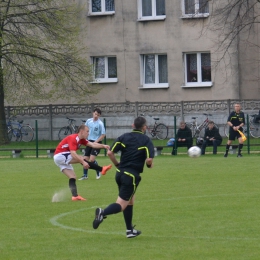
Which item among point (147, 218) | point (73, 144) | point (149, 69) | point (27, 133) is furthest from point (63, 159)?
point (149, 69)

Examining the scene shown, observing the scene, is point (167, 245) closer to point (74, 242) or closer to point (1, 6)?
point (74, 242)

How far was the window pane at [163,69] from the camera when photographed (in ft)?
132

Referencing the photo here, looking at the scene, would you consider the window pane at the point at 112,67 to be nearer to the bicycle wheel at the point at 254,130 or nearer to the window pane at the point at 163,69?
the window pane at the point at 163,69

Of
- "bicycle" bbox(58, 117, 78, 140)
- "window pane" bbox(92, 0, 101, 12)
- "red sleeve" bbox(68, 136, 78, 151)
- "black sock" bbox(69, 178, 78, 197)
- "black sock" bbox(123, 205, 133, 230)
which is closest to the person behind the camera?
"black sock" bbox(123, 205, 133, 230)

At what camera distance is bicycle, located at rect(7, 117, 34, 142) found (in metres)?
35.4

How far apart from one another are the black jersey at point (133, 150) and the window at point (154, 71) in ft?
97.5

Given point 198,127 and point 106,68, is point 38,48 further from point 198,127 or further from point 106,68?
point 198,127

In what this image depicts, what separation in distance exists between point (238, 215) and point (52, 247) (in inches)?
155

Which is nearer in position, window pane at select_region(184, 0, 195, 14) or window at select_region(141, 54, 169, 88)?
window pane at select_region(184, 0, 195, 14)

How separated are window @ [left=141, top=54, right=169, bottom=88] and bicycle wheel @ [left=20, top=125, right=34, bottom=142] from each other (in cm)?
726

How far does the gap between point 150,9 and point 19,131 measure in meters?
9.74

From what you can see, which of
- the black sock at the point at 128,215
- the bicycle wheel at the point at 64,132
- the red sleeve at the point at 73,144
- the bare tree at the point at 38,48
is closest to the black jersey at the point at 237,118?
the bare tree at the point at 38,48

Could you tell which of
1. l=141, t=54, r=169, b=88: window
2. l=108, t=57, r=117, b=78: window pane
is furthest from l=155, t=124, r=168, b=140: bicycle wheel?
l=108, t=57, r=117, b=78: window pane

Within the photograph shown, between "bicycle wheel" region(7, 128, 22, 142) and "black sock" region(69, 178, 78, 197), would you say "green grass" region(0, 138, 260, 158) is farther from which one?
"black sock" region(69, 178, 78, 197)
